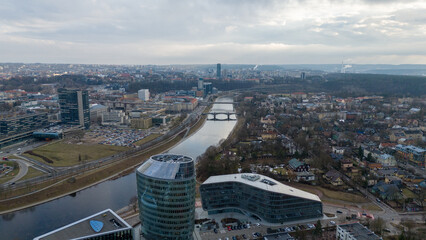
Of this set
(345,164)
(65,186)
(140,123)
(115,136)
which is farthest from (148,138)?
(345,164)

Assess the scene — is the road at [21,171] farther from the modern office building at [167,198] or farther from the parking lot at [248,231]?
the parking lot at [248,231]

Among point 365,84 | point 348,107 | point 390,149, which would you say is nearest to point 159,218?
point 390,149

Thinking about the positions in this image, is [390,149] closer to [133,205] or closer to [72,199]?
[133,205]

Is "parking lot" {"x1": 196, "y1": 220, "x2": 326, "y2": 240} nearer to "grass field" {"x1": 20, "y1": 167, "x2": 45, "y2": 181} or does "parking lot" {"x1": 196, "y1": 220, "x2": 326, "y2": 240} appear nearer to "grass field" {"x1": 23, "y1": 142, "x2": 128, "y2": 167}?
"grass field" {"x1": 20, "y1": 167, "x2": 45, "y2": 181}

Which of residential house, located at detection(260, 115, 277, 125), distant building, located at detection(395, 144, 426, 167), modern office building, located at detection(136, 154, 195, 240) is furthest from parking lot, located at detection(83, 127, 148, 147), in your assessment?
distant building, located at detection(395, 144, 426, 167)

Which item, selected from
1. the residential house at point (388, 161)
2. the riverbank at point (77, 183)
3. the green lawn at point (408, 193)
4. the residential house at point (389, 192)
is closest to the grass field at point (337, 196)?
the residential house at point (389, 192)

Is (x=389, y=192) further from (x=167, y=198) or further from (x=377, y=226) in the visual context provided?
(x=167, y=198)

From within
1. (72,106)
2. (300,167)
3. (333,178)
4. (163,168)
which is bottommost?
(333,178)
